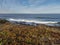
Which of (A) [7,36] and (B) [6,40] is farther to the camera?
(A) [7,36]

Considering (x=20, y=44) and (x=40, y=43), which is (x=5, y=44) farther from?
(x=40, y=43)

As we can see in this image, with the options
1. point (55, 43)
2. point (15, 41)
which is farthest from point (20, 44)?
point (55, 43)

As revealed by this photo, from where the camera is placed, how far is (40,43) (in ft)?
21.1

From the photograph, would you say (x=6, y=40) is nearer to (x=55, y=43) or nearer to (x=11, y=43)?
(x=11, y=43)

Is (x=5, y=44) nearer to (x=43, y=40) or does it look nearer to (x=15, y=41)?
(x=15, y=41)

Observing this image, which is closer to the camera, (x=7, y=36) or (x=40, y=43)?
(x=40, y=43)

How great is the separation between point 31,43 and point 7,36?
3.75 ft

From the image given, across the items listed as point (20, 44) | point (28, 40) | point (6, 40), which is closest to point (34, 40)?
point (28, 40)

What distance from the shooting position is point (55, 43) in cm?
643

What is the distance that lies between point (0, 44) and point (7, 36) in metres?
0.96

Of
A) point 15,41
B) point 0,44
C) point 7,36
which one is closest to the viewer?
point 0,44

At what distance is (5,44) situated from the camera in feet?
20.1

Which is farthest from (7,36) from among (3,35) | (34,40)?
(34,40)

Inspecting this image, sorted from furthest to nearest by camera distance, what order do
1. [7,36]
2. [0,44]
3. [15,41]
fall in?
[7,36], [15,41], [0,44]
